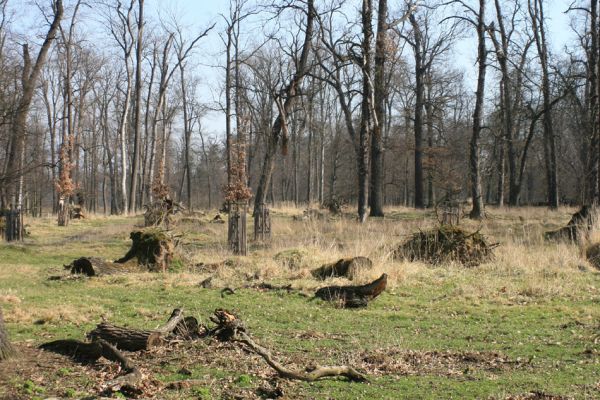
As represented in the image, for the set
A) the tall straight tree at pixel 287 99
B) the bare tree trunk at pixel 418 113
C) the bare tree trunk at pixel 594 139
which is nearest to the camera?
the bare tree trunk at pixel 594 139

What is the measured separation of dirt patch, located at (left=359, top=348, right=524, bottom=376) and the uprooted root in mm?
6789

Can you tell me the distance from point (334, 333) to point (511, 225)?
13955mm

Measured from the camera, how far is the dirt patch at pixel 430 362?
615 centimetres

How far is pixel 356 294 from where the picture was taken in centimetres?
992

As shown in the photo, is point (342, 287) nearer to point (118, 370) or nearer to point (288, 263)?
point (288, 263)

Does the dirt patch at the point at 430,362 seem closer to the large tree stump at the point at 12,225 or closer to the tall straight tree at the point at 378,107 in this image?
the tall straight tree at the point at 378,107

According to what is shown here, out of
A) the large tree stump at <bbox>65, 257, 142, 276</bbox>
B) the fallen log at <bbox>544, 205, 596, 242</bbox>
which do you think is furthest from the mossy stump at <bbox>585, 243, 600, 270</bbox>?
the large tree stump at <bbox>65, 257, 142, 276</bbox>

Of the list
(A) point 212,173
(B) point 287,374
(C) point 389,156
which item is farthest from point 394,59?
(A) point 212,173

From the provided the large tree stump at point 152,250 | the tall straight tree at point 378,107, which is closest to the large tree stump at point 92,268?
the large tree stump at point 152,250

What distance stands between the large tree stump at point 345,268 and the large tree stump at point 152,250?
3554 millimetres

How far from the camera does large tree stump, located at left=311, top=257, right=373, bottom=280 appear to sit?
11.7 metres

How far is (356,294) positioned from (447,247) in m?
4.42

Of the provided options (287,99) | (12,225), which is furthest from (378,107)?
(12,225)

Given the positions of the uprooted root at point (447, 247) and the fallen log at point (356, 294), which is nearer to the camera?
the fallen log at point (356, 294)
